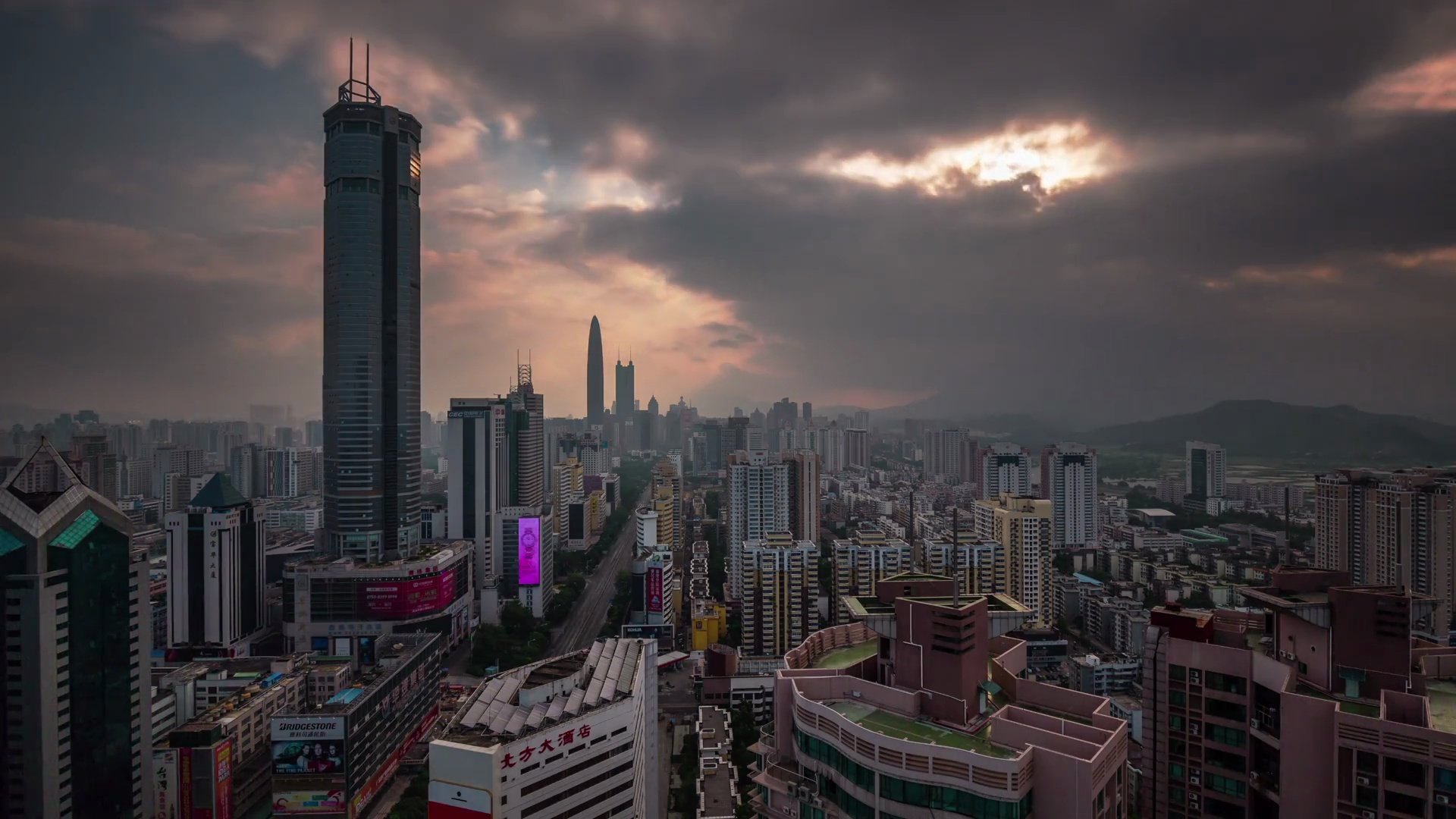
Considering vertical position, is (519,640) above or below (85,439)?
below

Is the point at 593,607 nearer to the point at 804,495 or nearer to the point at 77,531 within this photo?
the point at 804,495

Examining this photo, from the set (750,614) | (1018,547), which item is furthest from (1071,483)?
(750,614)

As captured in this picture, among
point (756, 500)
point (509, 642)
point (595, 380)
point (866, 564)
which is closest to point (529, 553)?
point (509, 642)

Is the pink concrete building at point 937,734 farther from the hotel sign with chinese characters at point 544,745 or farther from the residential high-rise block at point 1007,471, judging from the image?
the residential high-rise block at point 1007,471

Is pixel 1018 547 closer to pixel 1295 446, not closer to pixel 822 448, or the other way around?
pixel 1295 446

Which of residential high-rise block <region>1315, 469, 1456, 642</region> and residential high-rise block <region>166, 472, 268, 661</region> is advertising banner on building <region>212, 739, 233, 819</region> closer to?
residential high-rise block <region>166, 472, 268, 661</region>

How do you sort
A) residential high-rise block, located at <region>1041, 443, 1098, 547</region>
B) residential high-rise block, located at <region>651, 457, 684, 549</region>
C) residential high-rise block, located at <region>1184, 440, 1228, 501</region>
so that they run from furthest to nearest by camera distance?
residential high-rise block, located at <region>1184, 440, 1228, 501</region> < residential high-rise block, located at <region>1041, 443, 1098, 547</region> < residential high-rise block, located at <region>651, 457, 684, 549</region>

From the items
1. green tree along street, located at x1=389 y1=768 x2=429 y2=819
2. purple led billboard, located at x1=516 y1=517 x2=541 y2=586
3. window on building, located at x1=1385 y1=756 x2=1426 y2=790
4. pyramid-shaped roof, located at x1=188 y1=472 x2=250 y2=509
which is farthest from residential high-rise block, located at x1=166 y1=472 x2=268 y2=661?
window on building, located at x1=1385 y1=756 x2=1426 y2=790

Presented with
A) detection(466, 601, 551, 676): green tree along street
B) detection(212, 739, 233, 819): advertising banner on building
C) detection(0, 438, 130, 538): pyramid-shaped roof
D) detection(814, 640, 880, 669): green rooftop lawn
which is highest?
detection(0, 438, 130, 538): pyramid-shaped roof
